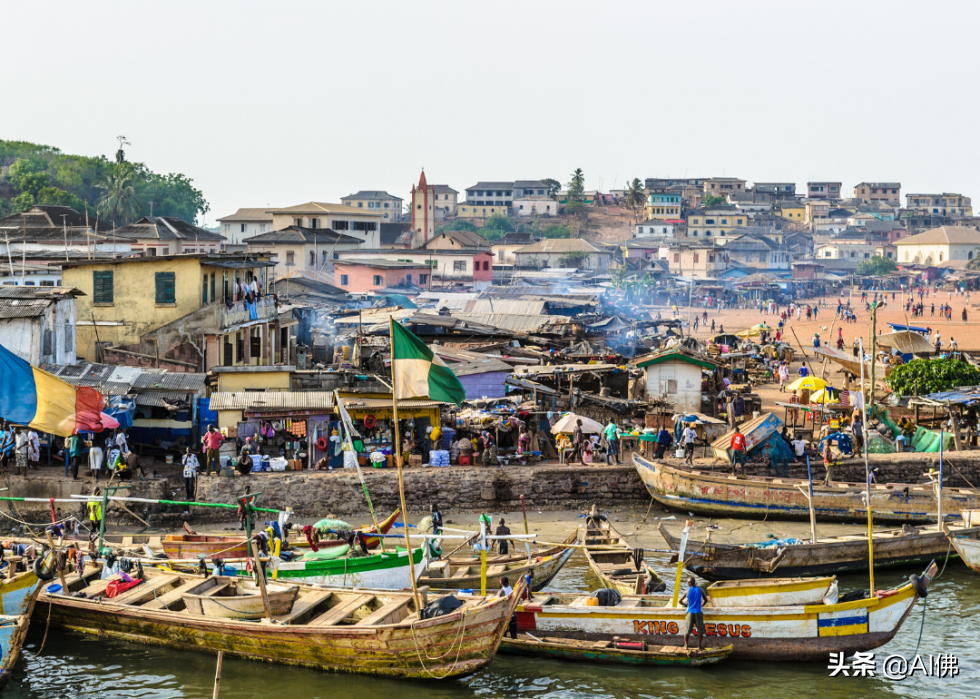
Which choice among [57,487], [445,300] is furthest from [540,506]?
[445,300]

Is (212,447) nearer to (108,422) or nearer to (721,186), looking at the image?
(108,422)

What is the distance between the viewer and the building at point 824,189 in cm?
15288

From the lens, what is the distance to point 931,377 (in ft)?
107

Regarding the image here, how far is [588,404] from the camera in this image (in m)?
30.5

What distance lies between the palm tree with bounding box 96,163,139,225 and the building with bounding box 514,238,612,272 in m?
32.6

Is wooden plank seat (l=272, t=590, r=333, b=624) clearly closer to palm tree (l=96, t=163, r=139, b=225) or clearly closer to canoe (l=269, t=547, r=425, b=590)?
canoe (l=269, t=547, r=425, b=590)

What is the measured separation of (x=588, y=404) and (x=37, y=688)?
58.5 feet

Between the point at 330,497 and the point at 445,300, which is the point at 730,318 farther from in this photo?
the point at 330,497

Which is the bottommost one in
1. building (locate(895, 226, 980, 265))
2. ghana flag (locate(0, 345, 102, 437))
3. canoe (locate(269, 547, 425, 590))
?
canoe (locate(269, 547, 425, 590))

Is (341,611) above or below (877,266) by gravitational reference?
below

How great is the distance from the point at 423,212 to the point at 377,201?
34.8 m

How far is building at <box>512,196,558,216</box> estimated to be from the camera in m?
135

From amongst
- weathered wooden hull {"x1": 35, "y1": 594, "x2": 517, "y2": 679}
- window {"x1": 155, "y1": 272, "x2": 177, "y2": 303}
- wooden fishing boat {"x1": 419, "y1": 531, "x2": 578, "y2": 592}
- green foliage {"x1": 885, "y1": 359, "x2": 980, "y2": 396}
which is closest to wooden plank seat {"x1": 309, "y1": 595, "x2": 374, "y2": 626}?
weathered wooden hull {"x1": 35, "y1": 594, "x2": 517, "y2": 679}

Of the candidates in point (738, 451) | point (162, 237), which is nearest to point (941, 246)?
point (162, 237)
